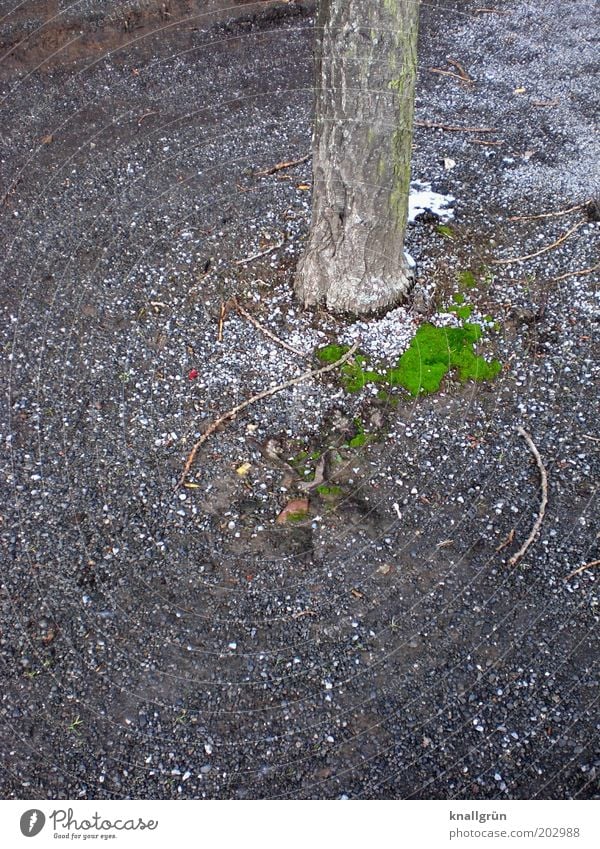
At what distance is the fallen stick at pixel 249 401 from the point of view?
3.84 meters

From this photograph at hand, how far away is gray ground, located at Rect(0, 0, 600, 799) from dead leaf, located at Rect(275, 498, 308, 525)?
0.04m

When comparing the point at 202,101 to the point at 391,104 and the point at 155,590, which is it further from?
the point at 155,590

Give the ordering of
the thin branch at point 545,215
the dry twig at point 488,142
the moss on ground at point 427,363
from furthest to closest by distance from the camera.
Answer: the dry twig at point 488,142, the thin branch at point 545,215, the moss on ground at point 427,363

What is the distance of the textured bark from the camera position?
357 centimetres

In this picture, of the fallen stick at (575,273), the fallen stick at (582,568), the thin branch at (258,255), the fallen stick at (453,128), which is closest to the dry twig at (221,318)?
the thin branch at (258,255)

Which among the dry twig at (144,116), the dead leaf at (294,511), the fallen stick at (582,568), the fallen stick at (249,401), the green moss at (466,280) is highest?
the dry twig at (144,116)

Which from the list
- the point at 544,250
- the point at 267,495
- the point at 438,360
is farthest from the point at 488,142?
the point at 267,495

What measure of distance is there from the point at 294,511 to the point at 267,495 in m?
0.18

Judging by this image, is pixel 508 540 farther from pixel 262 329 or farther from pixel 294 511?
pixel 262 329

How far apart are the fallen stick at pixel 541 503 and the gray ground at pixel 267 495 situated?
0.04 metres

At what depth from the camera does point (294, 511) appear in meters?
3.65

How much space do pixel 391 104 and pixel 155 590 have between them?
2.88 m

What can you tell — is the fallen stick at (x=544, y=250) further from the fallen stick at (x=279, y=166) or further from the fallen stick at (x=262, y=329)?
the fallen stick at (x=279, y=166)

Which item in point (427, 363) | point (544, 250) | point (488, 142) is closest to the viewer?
point (427, 363)
